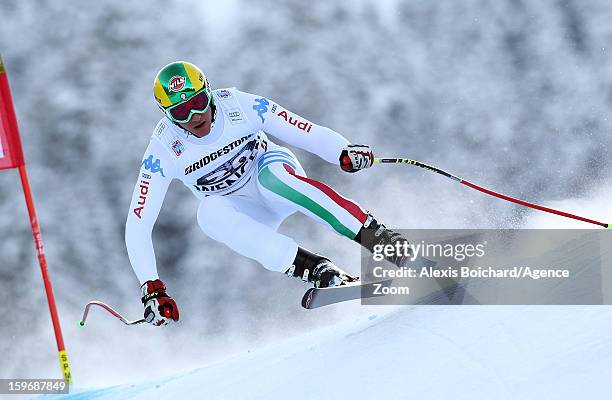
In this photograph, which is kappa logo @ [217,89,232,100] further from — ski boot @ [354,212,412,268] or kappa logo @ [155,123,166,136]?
ski boot @ [354,212,412,268]

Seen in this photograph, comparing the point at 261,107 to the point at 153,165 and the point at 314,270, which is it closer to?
the point at 153,165

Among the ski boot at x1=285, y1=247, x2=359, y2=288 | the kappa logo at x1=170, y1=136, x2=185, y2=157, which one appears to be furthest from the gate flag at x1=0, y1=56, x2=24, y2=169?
the ski boot at x1=285, y1=247, x2=359, y2=288

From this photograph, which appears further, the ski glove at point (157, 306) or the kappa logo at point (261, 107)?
the kappa logo at point (261, 107)

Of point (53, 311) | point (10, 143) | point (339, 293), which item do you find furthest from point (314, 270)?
point (10, 143)

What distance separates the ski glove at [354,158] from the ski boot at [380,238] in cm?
35

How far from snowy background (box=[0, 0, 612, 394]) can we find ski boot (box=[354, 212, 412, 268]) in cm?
476

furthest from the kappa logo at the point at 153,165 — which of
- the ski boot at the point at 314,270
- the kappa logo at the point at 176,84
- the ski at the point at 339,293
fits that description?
the ski at the point at 339,293

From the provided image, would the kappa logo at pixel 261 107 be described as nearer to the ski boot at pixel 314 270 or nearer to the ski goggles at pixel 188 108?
the ski goggles at pixel 188 108

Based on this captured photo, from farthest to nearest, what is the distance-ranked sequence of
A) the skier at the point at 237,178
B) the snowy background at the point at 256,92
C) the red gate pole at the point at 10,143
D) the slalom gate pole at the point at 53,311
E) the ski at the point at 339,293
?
the snowy background at the point at 256,92, the red gate pole at the point at 10,143, the slalom gate pole at the point at 53,311, the skier at the point at 237,178, the ski at the point at 339,293

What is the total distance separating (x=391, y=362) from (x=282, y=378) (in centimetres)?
65

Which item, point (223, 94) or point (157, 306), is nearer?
point (157, 306)

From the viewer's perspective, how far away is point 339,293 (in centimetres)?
451

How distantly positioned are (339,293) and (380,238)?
16.3 inches
